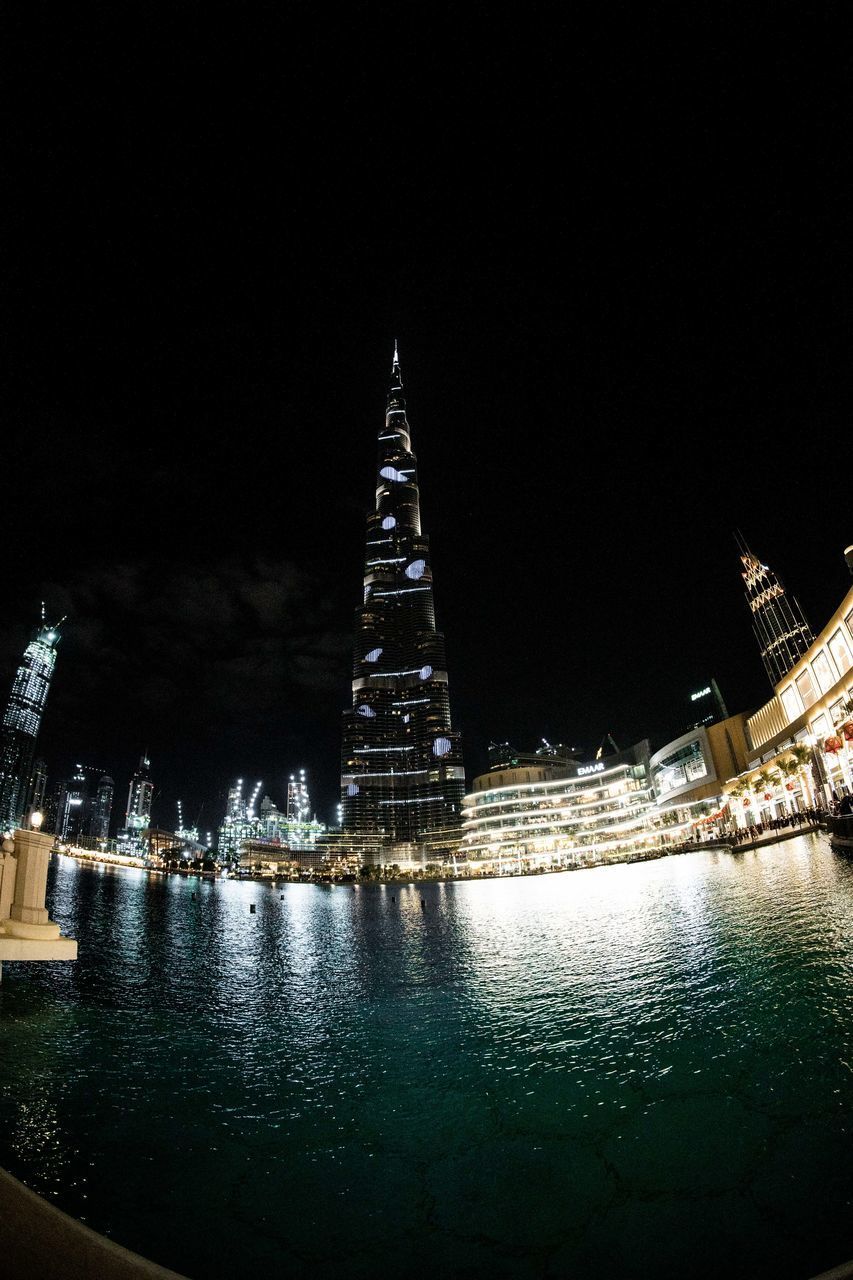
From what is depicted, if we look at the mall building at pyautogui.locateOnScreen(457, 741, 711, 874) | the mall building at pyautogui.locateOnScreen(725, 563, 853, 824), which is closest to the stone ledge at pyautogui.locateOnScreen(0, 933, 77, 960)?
the mall building at pyautogui.locateOnScreen(725, 563, 853, 824)

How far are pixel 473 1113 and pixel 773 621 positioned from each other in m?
156

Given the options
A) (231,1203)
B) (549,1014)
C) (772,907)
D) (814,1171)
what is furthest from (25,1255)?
(772,907)

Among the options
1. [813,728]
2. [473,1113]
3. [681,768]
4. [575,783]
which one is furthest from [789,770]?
[575,783]

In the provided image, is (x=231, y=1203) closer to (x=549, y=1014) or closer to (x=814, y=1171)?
(x=814, y=1171)

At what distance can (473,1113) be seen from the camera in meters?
8.38

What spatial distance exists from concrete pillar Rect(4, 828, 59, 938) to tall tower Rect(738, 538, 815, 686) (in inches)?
5973

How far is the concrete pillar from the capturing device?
520 inches

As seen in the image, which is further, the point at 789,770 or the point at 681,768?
the point at 681,768

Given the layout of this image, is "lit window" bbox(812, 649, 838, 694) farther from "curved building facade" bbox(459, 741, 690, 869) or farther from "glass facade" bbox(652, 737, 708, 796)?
"curved building facade" bbox(459, 741, 690, 869)

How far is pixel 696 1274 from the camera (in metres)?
4.95

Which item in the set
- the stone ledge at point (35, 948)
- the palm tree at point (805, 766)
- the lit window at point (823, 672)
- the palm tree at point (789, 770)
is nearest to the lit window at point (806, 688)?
the lit window at point (823, 672)

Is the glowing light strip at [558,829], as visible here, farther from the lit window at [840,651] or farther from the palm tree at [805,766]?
the lit window at [840,651]

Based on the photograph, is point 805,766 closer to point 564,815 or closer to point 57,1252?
point 57,1252

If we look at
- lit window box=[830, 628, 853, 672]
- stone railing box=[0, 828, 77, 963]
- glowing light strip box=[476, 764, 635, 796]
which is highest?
lit window box=[830, 628, 853, 672]
